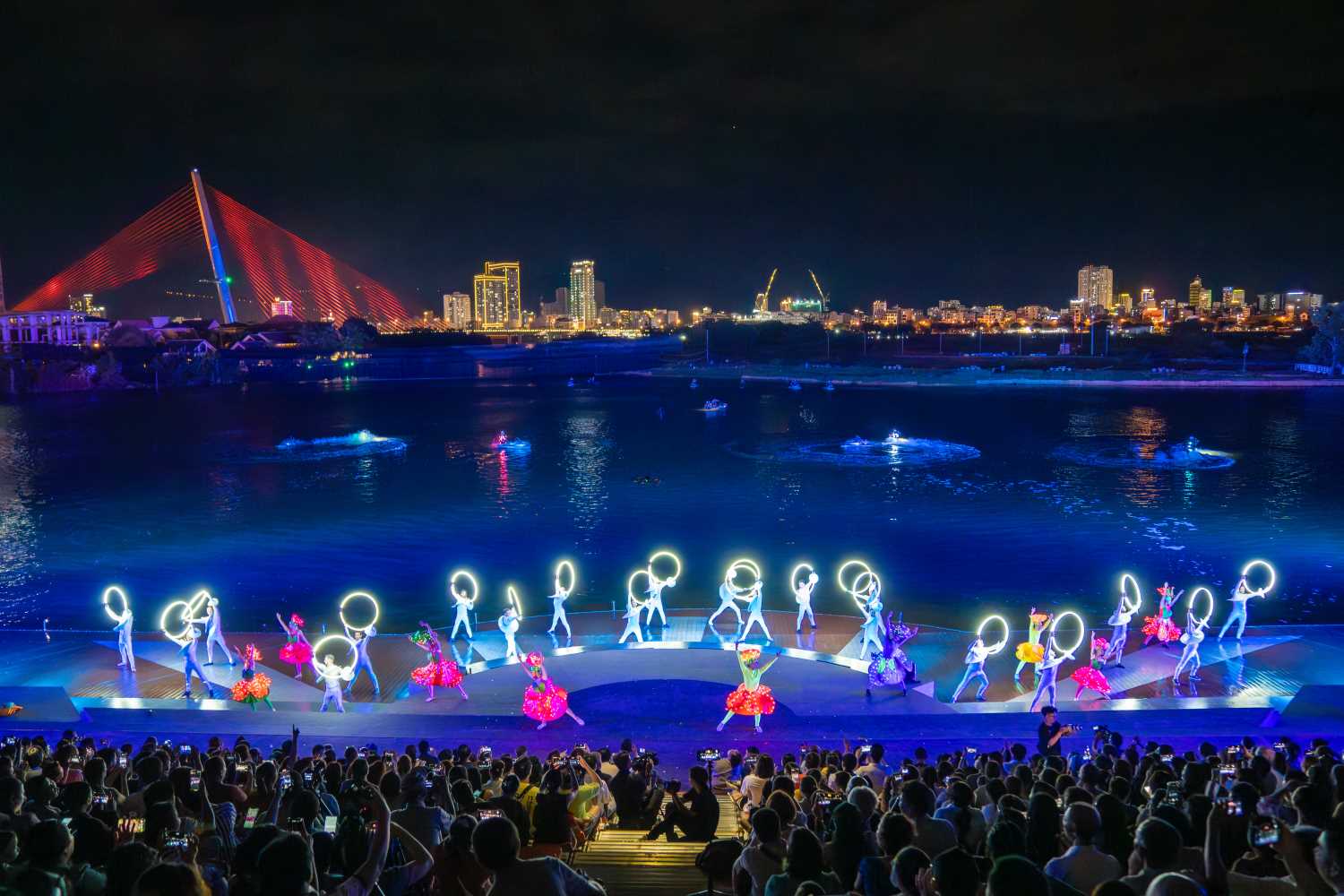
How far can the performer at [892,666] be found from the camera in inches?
455

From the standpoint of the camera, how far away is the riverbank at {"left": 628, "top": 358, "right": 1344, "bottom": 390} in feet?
222

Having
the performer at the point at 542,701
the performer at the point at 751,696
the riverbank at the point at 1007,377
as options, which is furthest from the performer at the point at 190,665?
the riverbank at the point at 1007,377

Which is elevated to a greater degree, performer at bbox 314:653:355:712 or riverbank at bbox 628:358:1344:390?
riverbank at bbox 628:358:1344:390

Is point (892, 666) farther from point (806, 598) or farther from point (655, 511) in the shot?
point (655, 511)

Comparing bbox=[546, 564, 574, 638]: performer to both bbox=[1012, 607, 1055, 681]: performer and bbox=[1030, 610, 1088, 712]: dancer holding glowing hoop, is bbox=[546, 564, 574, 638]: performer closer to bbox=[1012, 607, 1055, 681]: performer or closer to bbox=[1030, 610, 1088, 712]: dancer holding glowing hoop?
bbox=[1012, 607, 1055, 681]: performer

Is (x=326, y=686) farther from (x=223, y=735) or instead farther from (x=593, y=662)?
(x=593, y=662)

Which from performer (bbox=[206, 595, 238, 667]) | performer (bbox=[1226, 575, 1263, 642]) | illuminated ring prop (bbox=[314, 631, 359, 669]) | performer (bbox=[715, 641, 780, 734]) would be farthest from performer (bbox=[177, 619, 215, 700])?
performer (bbox=[1226, 575, 1263, 642])

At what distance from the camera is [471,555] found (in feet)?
72.3

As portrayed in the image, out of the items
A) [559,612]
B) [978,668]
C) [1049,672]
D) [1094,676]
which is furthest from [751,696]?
[559,612]

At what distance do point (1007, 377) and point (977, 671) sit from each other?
6904 cm

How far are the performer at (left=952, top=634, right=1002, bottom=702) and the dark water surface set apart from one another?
4.94m

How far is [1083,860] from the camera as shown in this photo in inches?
141

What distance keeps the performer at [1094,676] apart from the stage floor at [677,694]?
163 mm

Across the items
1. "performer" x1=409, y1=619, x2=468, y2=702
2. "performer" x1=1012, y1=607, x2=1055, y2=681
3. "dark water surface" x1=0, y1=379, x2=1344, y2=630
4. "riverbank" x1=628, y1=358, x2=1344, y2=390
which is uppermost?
"riverbank" x1=628, y1=358, x2=1344, y2=390
